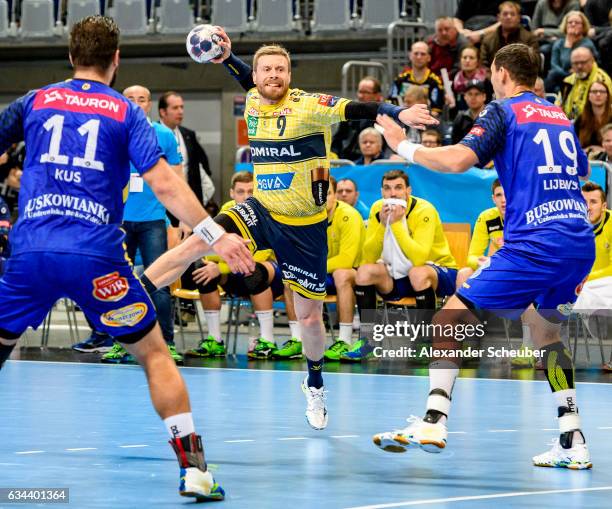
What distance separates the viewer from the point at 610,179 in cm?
1137

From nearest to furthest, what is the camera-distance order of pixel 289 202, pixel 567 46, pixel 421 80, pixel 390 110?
pixel 390 110 < pixel 289 202 < pixel 567 46 < pixel 421 80

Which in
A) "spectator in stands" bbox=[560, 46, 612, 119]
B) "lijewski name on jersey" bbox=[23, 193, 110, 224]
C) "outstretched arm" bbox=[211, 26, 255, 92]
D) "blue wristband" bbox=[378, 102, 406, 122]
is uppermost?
"spectator in stands" bbox=[560, 46, 612, 119]

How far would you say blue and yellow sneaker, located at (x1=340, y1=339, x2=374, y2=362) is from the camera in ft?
35.0

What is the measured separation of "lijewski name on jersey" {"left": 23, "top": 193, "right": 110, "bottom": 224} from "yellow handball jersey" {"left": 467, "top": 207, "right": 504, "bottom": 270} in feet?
22.0

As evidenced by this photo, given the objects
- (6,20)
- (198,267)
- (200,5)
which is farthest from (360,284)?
(6,20)

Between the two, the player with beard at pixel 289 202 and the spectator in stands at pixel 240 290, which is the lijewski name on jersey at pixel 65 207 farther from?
the spectator in stands at pixel 240 290

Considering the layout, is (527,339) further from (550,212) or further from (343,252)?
(550,212)

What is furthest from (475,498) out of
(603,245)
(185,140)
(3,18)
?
(3,18)

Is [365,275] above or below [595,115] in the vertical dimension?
below


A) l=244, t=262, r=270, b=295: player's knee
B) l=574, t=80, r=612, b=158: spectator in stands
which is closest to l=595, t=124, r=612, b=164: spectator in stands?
l=574, t=80, r=612, b=158: spectator in stands

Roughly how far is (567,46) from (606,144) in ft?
8.08

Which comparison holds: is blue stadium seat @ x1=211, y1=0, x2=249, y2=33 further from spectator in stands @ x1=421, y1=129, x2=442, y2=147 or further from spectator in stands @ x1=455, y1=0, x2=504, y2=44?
spectator in stands @ x1=421, y1=129, x2=442, y2=147

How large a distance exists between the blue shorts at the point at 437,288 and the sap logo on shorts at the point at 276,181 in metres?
3.98

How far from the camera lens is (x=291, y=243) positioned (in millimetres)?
7082
